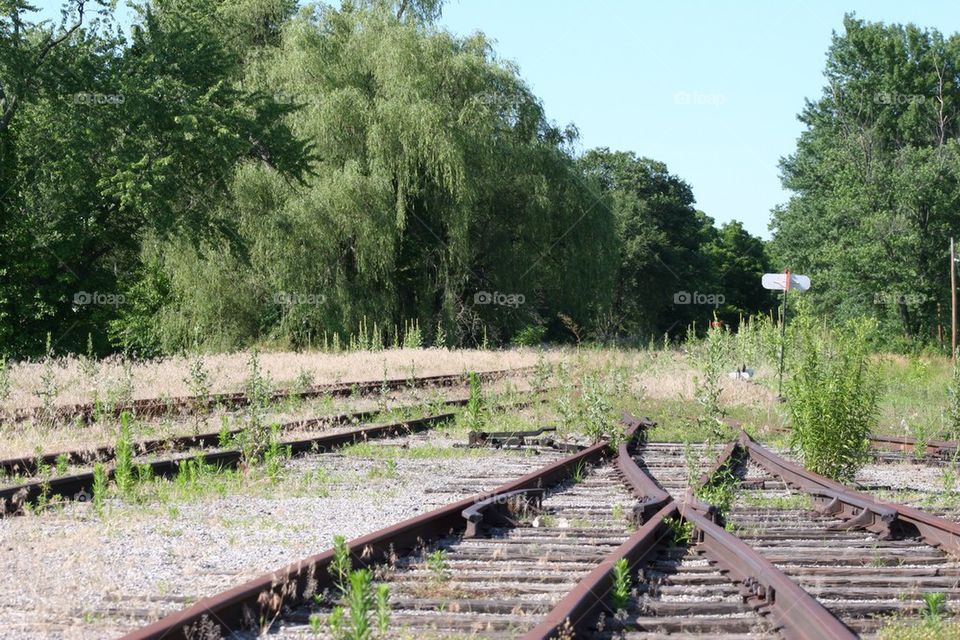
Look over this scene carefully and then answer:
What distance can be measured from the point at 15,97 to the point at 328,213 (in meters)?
8.68

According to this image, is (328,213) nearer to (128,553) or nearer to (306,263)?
(306,263)

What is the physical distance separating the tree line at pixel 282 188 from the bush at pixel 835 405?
58.1ft

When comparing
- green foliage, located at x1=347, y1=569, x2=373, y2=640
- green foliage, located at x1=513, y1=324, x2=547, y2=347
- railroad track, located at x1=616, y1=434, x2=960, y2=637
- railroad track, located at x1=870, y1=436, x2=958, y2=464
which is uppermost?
green foliage, located at x1=513, y1=324, x2=547, y2=347

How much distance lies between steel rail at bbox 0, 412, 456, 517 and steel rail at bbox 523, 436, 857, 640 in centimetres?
399

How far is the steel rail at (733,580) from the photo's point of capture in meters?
3.70

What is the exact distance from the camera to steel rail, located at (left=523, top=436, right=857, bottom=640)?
3.70m

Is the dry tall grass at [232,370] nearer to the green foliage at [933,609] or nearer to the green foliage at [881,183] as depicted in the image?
the green foliage at [933,609]

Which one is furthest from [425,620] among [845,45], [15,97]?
[845,45]

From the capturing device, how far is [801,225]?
188 feet

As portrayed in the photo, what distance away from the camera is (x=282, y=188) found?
30.8m

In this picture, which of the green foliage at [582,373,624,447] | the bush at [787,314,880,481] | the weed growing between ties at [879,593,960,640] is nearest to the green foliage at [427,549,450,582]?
the weed growing between ties at [879,593,960,640]

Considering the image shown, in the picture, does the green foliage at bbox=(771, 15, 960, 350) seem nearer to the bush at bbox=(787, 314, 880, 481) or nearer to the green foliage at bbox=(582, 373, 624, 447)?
the green foliage at bbox=(582, 373, 624, 447)

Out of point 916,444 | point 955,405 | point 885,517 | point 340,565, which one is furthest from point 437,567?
point 955,405

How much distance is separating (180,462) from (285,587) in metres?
4.56
